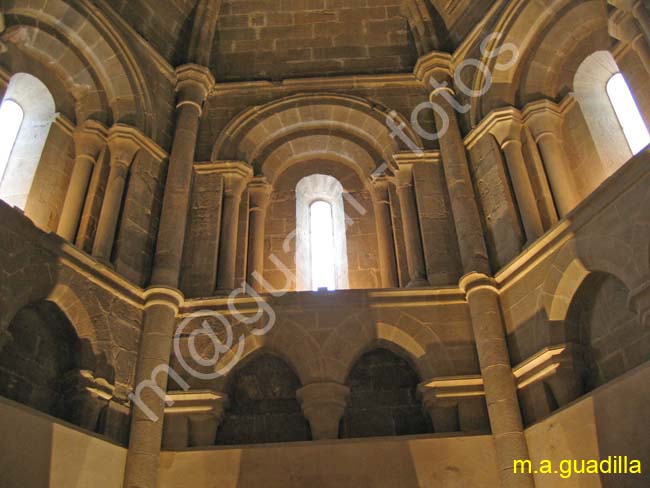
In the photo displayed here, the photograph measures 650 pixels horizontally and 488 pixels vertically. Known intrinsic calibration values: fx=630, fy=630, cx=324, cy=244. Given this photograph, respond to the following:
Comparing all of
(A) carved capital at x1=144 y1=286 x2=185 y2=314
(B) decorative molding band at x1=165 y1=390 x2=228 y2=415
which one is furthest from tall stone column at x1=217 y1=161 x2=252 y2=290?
(B) decorative molding band at x1=165 y1=390 x2=228 y2=415

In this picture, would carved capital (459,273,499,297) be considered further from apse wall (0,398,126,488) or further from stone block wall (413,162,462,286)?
apse wall (0,398,126,488)

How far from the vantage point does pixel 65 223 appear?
7773 millimetres

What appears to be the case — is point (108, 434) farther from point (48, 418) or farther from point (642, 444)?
point (642, 444)

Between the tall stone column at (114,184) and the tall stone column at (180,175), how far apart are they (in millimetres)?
568

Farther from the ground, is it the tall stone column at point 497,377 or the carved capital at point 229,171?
the carved capital at point 229,171

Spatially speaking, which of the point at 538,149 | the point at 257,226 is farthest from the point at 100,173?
the point at 538,149

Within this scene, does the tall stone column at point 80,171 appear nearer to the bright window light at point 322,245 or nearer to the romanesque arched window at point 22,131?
the romanesque arched window at point 22,131

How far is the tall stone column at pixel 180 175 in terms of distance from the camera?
26.2 feet

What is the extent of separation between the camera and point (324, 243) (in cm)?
964

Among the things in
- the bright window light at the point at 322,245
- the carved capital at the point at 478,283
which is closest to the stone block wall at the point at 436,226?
the carved capital at the point at 478,283

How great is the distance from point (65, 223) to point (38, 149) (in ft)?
3.89

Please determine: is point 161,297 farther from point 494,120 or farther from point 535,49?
point 535,49

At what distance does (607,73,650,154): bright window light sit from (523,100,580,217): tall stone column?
676 mm

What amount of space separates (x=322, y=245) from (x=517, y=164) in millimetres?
3115
